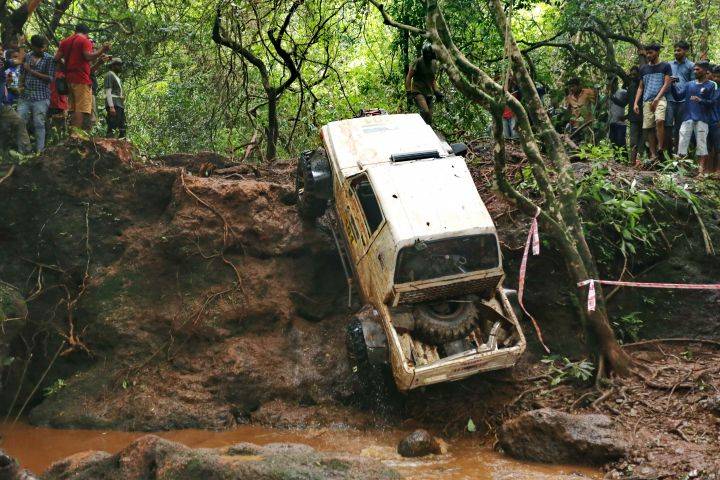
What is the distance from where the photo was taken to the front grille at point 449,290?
7371mm

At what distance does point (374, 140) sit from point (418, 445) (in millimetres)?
3479

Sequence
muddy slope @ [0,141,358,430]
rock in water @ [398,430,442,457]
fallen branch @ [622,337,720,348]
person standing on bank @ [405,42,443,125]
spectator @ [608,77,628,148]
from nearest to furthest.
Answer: rock in water @ [398,430,442,457] → fallen branch @ [622,337,720,348] → muddy slope @ [0,141,358,430] → person standing on bank @ [405,42,443,125] → spectator @ [608,77,628,148]

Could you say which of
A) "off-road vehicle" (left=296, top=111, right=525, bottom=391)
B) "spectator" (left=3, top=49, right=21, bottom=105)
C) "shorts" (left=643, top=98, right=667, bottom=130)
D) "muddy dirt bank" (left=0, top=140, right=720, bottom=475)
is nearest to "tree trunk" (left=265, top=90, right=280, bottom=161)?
"muddy dirt bank" (left=0, top=140, right=720, bottom=475)

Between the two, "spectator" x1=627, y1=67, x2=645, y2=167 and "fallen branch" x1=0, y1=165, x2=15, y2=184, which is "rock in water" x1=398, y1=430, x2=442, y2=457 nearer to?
"fallen branch" x1=0, y1=165, x2=15, y2=184

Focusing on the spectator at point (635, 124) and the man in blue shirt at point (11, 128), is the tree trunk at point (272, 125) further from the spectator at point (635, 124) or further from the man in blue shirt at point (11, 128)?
the spectator at point (635, 124)

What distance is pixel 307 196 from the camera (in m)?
9.22

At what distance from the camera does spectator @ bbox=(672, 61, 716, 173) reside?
10023 mm

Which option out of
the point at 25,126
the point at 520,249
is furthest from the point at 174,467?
the point at 25,126

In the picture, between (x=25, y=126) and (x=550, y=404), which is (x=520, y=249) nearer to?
(x=550, y=404)

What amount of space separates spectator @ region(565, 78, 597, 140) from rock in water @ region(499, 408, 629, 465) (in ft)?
21.2

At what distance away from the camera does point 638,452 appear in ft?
21.5

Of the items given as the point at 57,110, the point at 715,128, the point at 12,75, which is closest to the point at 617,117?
the point at 715,128

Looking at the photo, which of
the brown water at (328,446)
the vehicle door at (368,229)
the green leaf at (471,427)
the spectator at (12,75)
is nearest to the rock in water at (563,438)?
the brown water at (328,446)

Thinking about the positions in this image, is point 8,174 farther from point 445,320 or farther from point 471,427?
point 471,427
